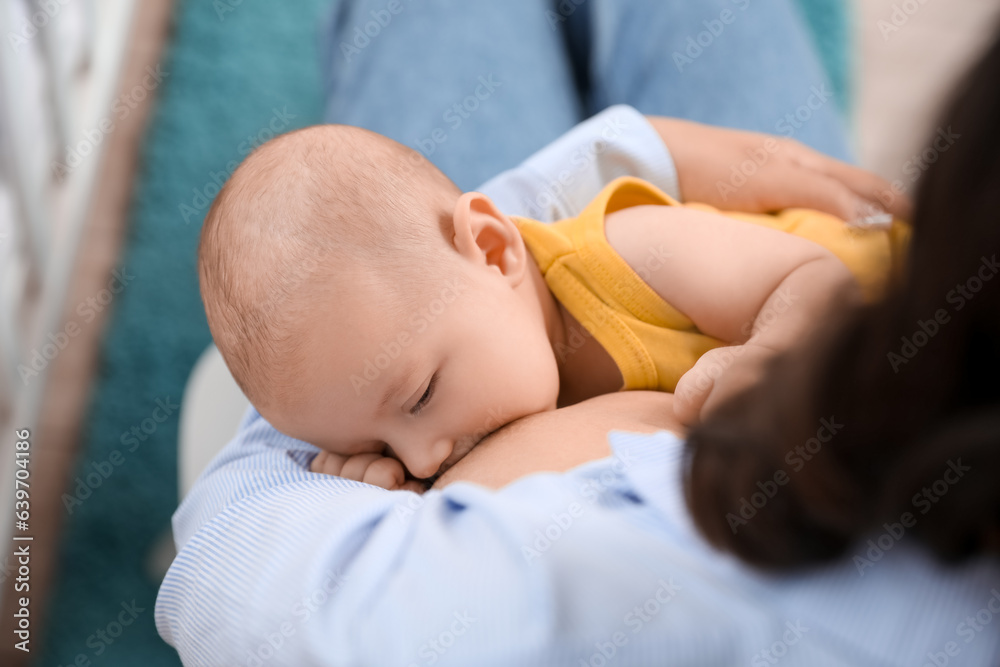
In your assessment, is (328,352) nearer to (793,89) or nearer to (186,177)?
(793,89)

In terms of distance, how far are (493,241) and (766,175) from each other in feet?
1.22

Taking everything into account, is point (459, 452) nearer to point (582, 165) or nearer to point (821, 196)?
point (582, 165)

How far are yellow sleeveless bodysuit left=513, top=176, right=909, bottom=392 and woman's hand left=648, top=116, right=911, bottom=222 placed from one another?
0.27ft

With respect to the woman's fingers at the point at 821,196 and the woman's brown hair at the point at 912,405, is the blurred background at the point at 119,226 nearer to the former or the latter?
the woman's fingers at the point at 821,196

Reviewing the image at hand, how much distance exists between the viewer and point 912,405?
31 centimetres

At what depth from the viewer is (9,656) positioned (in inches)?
44.8

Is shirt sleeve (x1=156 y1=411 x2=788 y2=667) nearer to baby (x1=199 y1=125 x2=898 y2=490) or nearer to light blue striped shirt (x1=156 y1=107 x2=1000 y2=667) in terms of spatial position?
light blue striped shirt (x1=156 y1=107 x2=1000 y2=667)

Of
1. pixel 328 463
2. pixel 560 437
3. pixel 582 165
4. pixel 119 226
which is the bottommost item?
pixel 119 226

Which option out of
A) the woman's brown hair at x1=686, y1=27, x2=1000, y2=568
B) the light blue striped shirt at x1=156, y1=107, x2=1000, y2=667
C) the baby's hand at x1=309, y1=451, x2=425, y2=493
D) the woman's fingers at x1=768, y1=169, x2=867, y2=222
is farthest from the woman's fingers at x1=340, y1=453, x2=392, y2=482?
the woman's fingers at x1=768, y1=169, x2=867, y2=222

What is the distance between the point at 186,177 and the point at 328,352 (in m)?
1.12

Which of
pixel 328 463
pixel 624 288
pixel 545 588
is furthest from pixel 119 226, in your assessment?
pixel 545 588

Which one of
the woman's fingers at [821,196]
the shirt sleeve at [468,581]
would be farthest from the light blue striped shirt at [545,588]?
the woman's fingers at [821,196]

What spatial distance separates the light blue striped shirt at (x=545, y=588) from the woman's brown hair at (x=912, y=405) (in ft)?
0.12

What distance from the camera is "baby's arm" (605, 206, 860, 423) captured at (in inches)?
26.7
